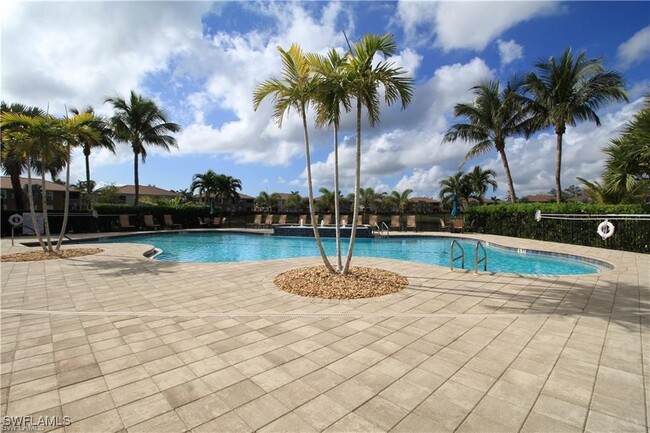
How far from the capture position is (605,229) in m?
11.2

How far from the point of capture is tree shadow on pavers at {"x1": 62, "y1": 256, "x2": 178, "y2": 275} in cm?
764

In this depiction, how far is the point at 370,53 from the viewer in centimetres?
587

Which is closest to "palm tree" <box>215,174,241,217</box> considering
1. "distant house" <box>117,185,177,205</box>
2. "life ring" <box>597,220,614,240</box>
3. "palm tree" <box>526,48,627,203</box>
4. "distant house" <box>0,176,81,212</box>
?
"distant house" <box>0,176,81,212</box>

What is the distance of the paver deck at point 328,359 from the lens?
2332 millimetres

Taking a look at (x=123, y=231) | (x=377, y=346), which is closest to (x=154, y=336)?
(x=377, y=346)

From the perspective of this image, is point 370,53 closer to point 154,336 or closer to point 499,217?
point 154,336

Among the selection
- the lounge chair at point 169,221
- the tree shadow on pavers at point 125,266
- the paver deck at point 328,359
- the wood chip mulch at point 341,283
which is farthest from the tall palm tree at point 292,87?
the lounge chair at point 169,221

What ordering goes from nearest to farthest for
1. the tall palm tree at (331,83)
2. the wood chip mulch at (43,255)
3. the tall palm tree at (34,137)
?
the tall palm tree at (331,83) → the tall palm tree at (34,137) → the wood chip mulch at (43,255)

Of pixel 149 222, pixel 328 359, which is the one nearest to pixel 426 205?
pixel 149 222

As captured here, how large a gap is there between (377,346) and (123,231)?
22.0m

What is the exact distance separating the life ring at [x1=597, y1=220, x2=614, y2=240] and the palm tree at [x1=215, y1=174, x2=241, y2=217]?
37364 mm

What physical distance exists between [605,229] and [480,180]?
26.0 meters

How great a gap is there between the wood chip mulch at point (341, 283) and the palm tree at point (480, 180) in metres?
33.0

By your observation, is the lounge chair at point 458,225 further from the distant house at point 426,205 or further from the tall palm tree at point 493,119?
the distant house at point 426,205
